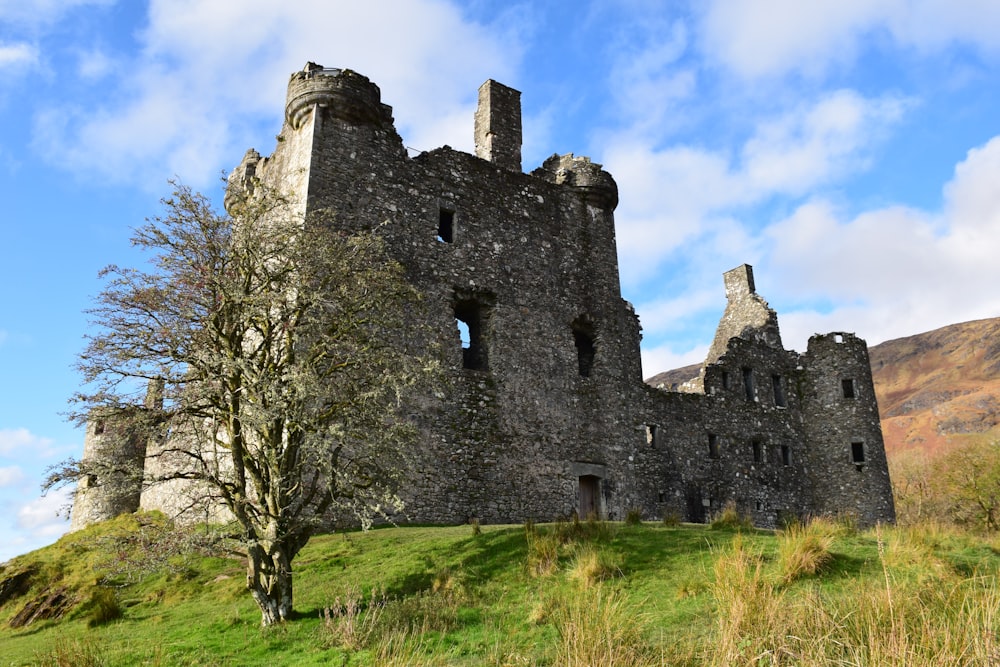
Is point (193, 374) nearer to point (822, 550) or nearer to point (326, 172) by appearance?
point (326, 172)

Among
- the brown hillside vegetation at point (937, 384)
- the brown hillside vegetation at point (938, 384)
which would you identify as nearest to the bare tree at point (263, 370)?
the brown hillside vegetation at point (937, 384)

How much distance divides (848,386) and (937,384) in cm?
7269

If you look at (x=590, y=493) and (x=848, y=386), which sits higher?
(x=848, y=386)

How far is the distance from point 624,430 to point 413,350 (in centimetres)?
669

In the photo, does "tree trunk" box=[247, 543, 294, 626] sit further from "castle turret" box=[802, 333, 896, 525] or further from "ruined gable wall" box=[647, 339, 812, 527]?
"castle turret" box=[802, 333, 896, 525]

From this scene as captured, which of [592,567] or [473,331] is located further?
[473,331]

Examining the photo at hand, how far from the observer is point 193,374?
38.5 feet

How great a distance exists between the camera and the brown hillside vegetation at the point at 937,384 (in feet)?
249

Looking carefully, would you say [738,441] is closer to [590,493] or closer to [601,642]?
[590,493]

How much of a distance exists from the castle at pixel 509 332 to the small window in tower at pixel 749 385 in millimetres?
2050

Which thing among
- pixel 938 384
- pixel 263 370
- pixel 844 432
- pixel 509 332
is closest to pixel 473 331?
pixel 509 332

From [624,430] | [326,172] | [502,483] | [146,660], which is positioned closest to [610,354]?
[624,430]

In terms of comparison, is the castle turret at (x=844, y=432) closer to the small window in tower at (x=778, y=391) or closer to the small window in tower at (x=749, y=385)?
the small window in tower at (x=778, y=391)

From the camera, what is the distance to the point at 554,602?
9227mm
